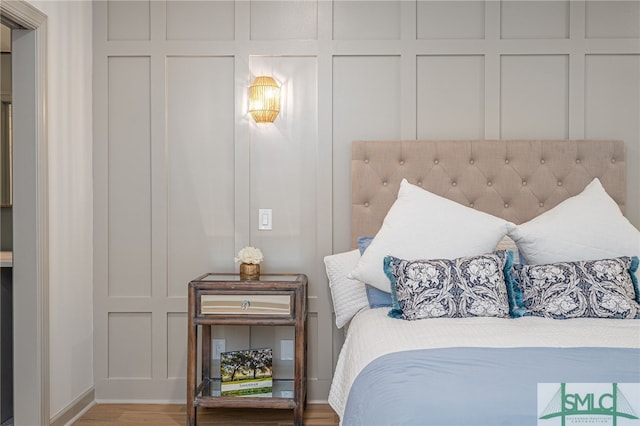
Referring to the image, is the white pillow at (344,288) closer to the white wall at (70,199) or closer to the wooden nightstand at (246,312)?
the wooden nightstand at (246,312)

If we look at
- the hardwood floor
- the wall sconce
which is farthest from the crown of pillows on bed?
the wall sconce

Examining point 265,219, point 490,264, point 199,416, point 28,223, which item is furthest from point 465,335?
point 28,223

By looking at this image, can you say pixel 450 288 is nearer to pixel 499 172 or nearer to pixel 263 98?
pixel 499 172

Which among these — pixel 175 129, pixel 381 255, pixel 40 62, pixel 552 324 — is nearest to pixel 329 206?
pixel 381 255

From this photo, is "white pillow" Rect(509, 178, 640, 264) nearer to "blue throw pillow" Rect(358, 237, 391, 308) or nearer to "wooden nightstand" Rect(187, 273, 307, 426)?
"blue throw pillow" Rect(358, 237, 391, 308)

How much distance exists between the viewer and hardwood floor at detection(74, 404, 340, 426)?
10.0 ft

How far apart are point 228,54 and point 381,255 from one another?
1507mm

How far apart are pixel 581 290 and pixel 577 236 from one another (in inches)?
13.4

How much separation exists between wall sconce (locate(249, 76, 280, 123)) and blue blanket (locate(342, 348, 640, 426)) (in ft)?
5.83

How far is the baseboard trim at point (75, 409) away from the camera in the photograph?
291cm

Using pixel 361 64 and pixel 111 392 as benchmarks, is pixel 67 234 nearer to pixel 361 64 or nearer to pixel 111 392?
pixel 111 392

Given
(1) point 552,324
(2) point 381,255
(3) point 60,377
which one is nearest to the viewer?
(1) point 552,324

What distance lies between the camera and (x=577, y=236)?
2715mm

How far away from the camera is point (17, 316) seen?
2.74 m
